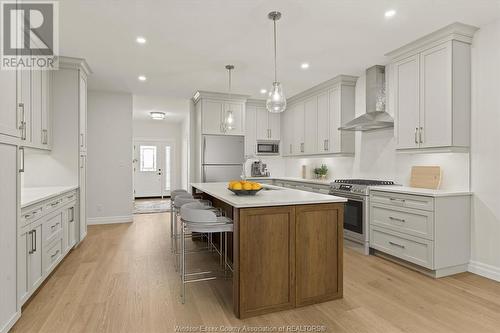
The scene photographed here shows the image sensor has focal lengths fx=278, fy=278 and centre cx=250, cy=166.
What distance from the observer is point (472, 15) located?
2799 millimetres

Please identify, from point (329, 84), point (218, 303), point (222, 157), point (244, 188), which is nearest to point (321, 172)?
point (329, 84)

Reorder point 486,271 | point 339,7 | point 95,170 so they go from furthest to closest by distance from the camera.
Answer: point 95,170 → point 486,271 → point 339,7

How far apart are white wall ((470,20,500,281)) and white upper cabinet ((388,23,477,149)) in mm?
88

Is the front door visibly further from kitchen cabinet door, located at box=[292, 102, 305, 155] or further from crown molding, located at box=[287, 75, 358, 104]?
crown molding, located at box=[287, 75, 358, 104]

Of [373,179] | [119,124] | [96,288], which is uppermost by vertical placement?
[119,124]

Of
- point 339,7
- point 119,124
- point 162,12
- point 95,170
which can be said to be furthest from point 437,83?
point 95,170

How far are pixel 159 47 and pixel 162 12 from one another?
86 cm

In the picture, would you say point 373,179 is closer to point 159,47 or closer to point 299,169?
point 299,169

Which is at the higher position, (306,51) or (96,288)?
(306,51)

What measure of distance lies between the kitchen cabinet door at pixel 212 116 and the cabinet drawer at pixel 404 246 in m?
3.50

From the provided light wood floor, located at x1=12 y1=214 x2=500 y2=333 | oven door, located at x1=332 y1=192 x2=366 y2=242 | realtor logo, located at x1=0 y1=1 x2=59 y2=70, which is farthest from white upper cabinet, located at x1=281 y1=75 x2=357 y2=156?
realtor logo, located at x1=0 y1=1 x2=59 y2=70

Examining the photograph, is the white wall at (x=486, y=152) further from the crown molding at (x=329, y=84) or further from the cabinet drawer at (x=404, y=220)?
the crown molding at (x=329, y=84)

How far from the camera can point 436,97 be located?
3.16 meters

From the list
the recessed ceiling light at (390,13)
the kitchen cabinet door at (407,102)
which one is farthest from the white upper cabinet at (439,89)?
the recessed ceiling light at (390,13)
